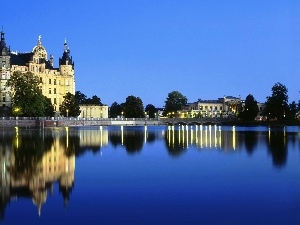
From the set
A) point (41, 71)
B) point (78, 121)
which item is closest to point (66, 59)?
point (41, 71)

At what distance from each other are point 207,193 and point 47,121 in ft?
286

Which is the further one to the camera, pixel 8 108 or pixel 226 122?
pixel 226 122

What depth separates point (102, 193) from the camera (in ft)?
53.8

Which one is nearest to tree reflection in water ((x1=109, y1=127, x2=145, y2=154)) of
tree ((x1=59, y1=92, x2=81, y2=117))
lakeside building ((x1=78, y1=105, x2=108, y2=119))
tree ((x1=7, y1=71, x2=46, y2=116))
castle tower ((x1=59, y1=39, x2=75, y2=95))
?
tree ((x1=7, y1=71, x2=46, y2=116))

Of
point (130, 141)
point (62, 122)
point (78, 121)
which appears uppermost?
point (78, 121)

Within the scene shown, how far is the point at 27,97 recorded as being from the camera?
96.5 m

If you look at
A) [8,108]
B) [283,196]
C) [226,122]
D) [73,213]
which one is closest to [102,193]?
[73,213]

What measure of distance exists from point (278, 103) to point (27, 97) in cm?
7373

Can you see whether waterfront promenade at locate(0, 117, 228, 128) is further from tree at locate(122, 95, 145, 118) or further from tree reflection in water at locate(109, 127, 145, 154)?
tree reflection in water at locate(109, 127, 145, 154)

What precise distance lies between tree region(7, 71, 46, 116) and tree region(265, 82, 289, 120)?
69.8 meters

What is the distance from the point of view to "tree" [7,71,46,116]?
317 ft

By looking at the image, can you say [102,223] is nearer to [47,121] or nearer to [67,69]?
[47,121]

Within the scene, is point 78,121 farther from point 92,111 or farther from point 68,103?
point 92,111

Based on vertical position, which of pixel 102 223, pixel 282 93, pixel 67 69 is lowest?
pixel 102 223
